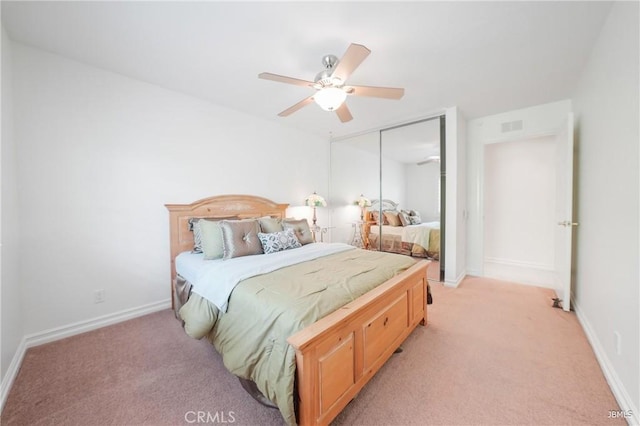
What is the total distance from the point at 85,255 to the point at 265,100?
2.53 metres

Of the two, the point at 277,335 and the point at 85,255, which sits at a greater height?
the point at 85,255

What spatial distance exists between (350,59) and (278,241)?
1860mm

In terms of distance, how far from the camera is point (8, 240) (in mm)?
1770

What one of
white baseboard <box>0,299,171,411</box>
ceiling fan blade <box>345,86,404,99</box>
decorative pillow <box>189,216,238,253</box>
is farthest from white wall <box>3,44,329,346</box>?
ceiling fan blade <box>345,86,404,99</box>

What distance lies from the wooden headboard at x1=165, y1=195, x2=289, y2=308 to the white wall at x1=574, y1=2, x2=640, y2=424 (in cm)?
347

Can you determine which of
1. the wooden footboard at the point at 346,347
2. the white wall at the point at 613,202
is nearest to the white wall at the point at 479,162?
the white wall at the point at 613,202

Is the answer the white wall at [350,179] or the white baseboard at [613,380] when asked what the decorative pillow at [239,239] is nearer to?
the white wall at [350,179]

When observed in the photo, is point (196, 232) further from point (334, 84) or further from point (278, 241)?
point (334, 84)

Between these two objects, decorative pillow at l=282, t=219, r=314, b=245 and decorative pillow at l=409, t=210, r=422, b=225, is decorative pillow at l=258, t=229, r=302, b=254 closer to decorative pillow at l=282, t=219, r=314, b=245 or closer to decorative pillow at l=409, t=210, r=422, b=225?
decorative pillow at l=282, t=219, r=314, b=245

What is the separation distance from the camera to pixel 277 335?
1298 mm

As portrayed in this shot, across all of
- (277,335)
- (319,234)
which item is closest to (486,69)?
(277,335)

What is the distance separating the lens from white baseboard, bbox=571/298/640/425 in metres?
1.32

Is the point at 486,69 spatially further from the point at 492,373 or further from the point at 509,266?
the point at 509,266

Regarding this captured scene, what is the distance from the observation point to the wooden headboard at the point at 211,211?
9.21 feet
